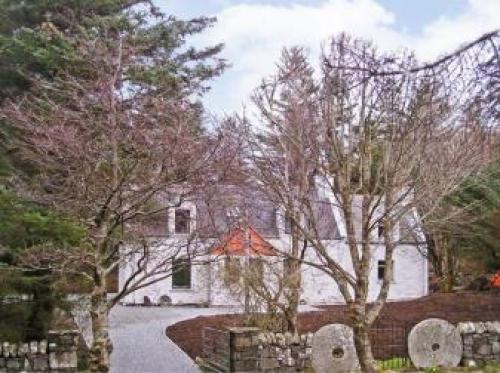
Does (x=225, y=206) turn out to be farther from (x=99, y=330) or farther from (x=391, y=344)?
(x=391, y=344)

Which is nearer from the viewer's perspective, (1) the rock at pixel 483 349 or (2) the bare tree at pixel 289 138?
(2) the bare tree at pixel 289 138

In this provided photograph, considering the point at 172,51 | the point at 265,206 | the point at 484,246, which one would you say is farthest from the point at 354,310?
the point at 484,246

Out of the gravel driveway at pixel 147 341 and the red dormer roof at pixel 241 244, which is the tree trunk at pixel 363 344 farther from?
the gravel driveway at pixel 147 341

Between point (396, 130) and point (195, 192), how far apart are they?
3727mm

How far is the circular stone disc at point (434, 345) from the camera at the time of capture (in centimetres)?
1442

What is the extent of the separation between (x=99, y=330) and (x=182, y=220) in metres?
4.27

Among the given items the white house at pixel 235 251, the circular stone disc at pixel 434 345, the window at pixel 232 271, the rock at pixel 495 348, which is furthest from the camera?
the window at pixel 232 271

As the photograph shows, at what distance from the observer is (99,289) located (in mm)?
11125

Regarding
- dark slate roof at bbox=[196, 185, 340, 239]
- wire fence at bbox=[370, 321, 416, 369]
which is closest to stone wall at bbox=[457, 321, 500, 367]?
wire fence at bbox=[370, 321, 416, 369]

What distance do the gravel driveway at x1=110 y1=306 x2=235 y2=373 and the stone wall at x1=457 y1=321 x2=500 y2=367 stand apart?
556cm

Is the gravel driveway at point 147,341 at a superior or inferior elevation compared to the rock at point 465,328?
inferior

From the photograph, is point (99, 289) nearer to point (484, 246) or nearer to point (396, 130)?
point (396, 130)

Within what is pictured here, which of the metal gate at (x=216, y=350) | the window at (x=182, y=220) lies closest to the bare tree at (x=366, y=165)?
the window at (x=182, y=220)

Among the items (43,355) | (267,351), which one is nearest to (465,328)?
(267,351)
